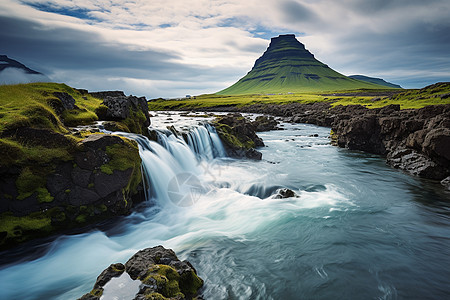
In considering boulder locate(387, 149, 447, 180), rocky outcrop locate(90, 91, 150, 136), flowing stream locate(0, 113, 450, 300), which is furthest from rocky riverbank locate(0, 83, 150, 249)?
boulder locate(387, 149, 447, 180)

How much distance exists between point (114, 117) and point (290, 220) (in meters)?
13.1

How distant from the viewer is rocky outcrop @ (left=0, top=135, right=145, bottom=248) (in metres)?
7.68

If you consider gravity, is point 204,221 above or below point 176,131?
below

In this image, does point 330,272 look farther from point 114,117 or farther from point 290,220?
point 114,117

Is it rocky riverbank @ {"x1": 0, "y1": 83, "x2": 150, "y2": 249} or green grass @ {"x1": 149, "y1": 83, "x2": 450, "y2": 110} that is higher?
green grass @ {"x1": 149, "y1": 83, "x2": 450, "y2": 110}

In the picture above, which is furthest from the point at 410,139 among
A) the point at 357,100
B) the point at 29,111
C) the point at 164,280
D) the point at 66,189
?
the point at 357,100

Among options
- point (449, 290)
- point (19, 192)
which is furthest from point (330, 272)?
point (19, 192)

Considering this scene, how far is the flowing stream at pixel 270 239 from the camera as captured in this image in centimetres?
667

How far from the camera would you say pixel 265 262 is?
776cm

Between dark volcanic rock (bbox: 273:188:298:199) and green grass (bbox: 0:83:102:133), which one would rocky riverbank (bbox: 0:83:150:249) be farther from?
dark volcanic rock (bbox: 273:188:298:199)

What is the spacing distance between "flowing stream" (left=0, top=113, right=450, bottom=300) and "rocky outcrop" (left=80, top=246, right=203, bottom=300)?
96cm

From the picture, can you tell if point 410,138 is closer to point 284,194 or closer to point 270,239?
point 284,194

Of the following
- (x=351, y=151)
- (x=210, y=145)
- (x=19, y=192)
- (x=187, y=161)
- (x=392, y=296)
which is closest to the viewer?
(x=392, y=296)

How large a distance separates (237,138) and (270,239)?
1677 cm
